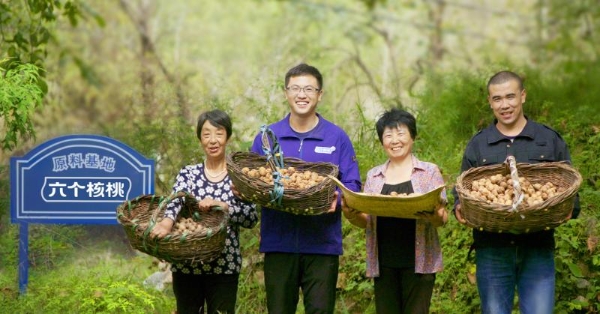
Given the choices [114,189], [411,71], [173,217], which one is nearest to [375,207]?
[173,217]

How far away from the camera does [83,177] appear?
670 cm

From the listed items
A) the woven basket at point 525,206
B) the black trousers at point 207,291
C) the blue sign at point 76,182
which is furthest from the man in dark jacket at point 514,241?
the blue sign at point 76,182

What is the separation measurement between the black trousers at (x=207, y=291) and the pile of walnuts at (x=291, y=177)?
0.75 meters

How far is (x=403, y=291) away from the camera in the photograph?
481 centimetres

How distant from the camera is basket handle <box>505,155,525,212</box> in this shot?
415 cm

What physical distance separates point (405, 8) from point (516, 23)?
2698 millimetres

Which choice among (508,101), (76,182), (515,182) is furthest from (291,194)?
(76,182)

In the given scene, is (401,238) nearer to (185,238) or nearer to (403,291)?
(403,291)

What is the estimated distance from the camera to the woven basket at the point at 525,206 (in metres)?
4.16

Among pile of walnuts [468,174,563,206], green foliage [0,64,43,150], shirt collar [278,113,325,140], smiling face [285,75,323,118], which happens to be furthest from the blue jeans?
green foliage [0,64,43,150]

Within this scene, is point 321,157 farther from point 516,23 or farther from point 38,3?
point 516,23

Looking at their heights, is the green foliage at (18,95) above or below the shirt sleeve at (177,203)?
above

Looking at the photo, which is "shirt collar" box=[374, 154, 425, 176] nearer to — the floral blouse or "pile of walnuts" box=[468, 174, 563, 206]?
"pile of walnuts" box=[468, 174, 563, 206]

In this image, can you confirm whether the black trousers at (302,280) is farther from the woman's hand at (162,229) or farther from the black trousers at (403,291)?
the woman's hand at (162,229)
